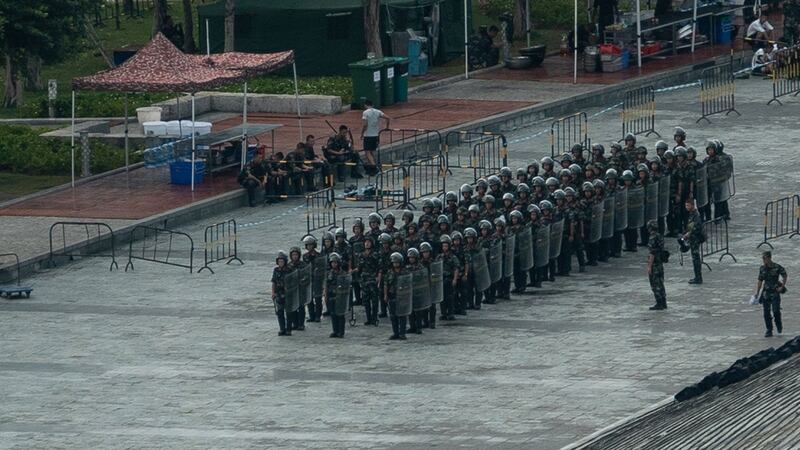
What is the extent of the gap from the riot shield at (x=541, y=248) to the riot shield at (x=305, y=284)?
3696 mm

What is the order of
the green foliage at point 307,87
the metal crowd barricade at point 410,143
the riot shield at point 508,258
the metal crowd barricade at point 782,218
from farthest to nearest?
the green foliage at point 307,87, the metal crowd barricade at point 410,143, the metal crowd barricade at point 782,218, the riot shield at point 508,258

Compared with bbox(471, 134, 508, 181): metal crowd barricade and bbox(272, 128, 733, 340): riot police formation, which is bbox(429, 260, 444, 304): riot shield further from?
bbox(471, 134, 508, 181): metal crowd barricade

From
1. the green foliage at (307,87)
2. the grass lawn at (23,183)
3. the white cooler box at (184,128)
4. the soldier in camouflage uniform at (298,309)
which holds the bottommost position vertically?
the soldier in camouflage uniform at (298,309)

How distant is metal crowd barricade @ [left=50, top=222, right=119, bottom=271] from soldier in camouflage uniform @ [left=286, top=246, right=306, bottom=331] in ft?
16.9

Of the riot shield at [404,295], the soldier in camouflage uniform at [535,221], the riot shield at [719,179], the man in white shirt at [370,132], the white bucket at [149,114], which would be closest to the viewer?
the riot shield at [404,295]

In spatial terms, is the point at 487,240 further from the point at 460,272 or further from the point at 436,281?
the point at 436,281

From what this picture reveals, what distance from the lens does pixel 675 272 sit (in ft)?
101

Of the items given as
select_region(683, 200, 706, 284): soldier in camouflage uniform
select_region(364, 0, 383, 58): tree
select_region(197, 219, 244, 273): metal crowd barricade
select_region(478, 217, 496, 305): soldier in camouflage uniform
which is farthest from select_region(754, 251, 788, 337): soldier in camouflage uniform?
select_region(364, 0, 383, 58): tree

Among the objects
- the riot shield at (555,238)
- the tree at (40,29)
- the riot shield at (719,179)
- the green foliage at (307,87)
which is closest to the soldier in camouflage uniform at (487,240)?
the riot shield at (555,238)

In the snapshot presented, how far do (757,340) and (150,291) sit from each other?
29.4 ft

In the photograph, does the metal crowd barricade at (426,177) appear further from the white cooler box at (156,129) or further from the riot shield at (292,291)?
the riot shield at (292,291)

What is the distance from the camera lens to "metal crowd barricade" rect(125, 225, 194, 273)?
32531mm

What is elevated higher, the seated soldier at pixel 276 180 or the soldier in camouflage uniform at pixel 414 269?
the seated soldier at pixel 276 180

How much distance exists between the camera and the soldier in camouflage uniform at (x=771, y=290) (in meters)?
26.3
